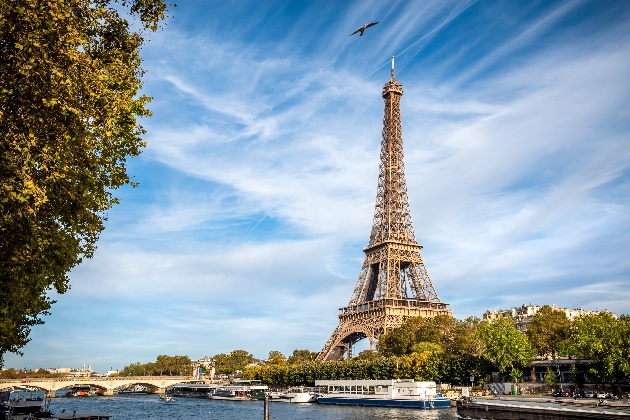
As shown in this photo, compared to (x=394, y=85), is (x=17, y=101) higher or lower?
lower

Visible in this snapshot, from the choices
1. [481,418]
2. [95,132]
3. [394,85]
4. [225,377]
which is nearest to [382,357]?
[481,418]

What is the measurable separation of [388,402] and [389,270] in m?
37.7

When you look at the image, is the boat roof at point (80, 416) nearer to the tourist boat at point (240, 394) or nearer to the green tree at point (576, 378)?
the green tree at point (576, 378)

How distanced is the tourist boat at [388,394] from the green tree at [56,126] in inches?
2356

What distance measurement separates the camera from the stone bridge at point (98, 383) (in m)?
123

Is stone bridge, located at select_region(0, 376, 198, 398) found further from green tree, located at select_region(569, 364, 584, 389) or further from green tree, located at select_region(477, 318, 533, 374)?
green tree, located at select_region(569, 364, 584, 389)

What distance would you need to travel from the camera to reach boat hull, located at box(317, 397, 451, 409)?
7081 centimetres

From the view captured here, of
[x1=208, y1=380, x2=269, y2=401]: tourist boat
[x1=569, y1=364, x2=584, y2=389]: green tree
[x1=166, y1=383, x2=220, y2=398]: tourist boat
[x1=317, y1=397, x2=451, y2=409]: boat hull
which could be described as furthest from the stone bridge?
[x1=569, y1=364, x2=584, y2=389]: green tree

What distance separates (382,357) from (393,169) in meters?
48.2

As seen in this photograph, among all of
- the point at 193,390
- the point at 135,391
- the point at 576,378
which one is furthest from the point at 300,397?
the point at 135,391

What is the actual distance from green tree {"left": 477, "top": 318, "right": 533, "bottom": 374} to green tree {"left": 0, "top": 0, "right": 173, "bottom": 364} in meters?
63.6

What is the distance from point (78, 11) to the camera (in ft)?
60.9

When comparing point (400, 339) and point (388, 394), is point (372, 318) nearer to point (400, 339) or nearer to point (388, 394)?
point (400, 339)

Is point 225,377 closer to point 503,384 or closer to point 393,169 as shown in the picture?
point 393,169
